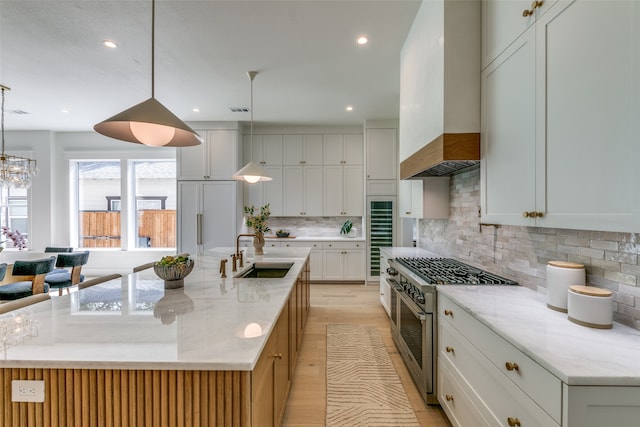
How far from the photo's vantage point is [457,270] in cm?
232

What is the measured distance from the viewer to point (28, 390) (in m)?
1.02

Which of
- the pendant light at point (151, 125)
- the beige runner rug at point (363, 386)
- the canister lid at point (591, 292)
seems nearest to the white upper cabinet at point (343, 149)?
the beige runner rug at point (363, 386)

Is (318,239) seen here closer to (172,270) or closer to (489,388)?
(172,270)

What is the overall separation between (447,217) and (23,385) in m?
3.30

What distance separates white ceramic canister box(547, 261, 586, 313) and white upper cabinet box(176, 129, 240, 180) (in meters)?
4.90

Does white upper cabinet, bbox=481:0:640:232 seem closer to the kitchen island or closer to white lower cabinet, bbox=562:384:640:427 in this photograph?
white lower cabinet, bbox=562:384:640:427

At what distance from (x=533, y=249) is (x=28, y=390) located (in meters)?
2.61

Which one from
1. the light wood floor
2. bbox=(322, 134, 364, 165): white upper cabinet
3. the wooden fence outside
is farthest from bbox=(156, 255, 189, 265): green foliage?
the wooden fence outside

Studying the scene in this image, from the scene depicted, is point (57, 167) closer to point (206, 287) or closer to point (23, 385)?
point (206, 287)

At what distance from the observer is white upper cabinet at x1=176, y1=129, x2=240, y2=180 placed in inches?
209

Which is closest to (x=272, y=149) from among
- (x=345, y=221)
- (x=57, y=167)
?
(x=345, y=221)

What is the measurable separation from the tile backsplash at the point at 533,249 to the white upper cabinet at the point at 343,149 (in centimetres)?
261

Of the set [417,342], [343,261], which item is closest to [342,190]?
[343,261]

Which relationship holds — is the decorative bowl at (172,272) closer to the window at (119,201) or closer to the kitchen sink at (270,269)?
the kitchen sink at (270,269)
